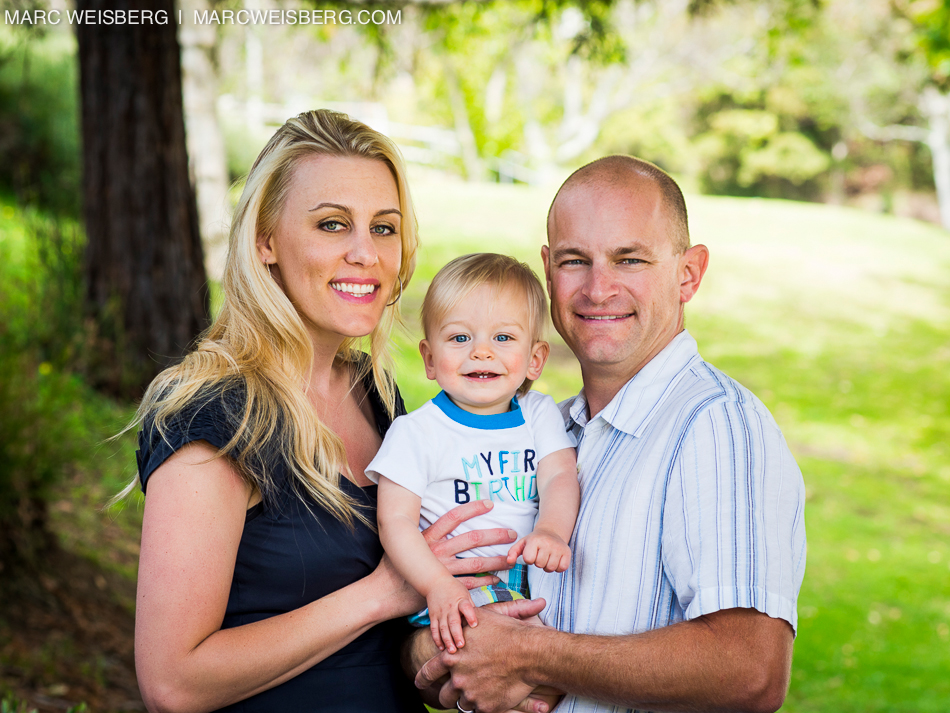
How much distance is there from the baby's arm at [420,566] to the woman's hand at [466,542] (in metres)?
0.06

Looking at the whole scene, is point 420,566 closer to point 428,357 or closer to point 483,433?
point 483,433

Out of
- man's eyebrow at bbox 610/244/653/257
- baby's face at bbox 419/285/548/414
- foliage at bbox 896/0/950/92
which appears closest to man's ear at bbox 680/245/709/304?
man's eyebrow at bbox 610/244/653/257

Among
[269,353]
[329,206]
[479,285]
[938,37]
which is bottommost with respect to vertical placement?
[269,353]

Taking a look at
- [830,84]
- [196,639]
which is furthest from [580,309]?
[830,84]

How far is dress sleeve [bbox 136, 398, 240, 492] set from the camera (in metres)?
2.14

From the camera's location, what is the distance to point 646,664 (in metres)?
2.05

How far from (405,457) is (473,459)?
21 centimetres

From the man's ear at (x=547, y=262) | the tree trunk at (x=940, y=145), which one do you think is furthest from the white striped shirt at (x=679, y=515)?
the tree trunk at (x=940, y=145)

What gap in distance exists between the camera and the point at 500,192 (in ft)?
74.2

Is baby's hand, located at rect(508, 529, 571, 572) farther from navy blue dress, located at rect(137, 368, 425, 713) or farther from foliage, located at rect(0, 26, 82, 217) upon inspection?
foliage, located at rect(0, 26, 82, 217)

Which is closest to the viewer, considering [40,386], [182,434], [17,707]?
[182,434]

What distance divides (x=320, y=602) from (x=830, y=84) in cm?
3485

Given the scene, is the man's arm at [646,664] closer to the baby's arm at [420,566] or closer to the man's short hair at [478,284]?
the baby's arm at [420,566]

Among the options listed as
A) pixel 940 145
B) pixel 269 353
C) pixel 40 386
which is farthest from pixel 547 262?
pixel 940 145
